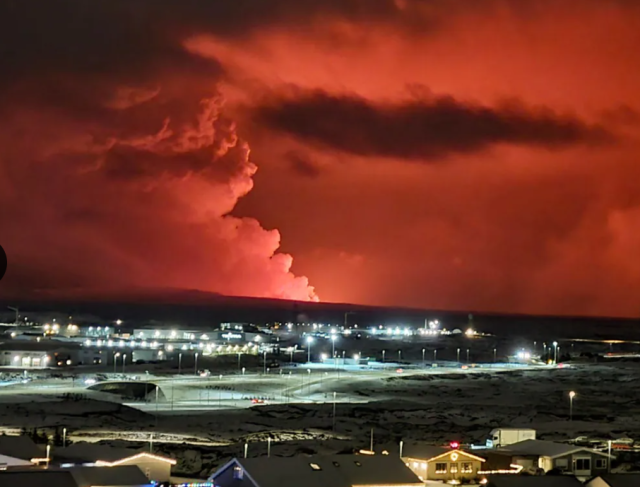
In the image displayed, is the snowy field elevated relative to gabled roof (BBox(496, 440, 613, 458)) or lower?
lower

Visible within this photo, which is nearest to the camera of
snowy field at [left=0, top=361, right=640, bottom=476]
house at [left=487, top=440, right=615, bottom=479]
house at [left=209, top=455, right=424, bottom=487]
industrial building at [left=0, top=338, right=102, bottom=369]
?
house at [left=209, top=455, right=424, bottom=487]

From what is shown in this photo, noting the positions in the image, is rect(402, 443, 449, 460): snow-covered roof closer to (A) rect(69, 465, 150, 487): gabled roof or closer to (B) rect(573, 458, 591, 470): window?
(B) rect(573, 458, 591, 470): window

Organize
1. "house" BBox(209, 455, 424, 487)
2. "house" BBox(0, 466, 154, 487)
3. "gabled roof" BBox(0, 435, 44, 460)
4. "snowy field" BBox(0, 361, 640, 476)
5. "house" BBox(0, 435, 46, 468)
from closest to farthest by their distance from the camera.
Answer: "house" BBox(0, 466, 154, 487) < "house" BBox(209, 455, 424, 487) < "house" BBox(0, 435, 46, 468) < "gabled roof" BBox(0, 435, 44, 460) < "snowy field" BBox(0, 361, 640, 476)

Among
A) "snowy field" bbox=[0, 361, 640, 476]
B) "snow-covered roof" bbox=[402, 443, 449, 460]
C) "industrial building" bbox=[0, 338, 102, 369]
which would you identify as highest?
"industrial building" bbox=[0, 338, 102, 369]

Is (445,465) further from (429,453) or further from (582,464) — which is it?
(582,464)

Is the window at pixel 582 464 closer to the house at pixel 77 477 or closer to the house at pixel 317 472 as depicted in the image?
the house at pixel 317 472

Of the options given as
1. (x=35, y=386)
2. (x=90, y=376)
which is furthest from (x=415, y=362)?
(x=35, y=386)

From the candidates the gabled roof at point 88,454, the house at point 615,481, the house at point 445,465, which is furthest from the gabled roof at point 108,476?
the house at point 615,481

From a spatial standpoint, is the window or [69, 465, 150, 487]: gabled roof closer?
[69, 465, 150, 487]: gabled roof

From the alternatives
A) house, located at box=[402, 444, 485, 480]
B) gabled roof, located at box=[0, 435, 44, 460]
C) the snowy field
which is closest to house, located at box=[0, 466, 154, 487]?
gabled roof, located at box=[0, 435, 44, 460]
